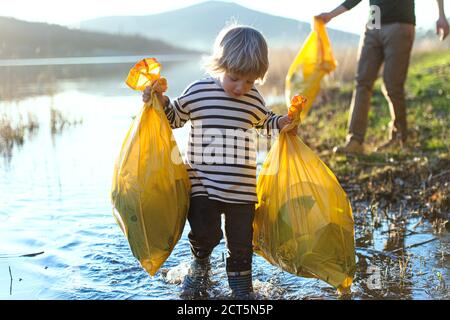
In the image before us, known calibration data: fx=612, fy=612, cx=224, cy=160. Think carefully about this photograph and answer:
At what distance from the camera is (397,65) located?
6.01 m

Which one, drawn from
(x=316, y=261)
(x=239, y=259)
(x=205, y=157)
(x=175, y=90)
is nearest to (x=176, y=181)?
(x=205, y=157)

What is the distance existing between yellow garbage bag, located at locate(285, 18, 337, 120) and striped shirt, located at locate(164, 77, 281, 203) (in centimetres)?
223

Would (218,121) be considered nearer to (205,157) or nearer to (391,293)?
(205,157)

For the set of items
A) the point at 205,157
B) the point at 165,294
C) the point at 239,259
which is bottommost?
the point at 165,294

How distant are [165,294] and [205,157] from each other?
81 cm

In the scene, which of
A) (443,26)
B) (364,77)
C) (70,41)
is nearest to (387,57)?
(364,77)

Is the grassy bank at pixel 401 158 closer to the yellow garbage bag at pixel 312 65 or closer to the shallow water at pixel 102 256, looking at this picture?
the shallow water at pixel 102 256

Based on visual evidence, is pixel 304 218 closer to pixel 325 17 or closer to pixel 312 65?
pixel 312 65

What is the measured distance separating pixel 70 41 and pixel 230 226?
1460 inches

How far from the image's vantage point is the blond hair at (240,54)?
296 centimetres

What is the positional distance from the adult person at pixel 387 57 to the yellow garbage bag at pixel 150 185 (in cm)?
293

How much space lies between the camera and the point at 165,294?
3.38m

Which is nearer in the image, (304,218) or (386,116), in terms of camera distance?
(304,218)

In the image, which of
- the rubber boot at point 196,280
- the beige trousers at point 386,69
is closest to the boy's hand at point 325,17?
the beige trousers at point 386,69
